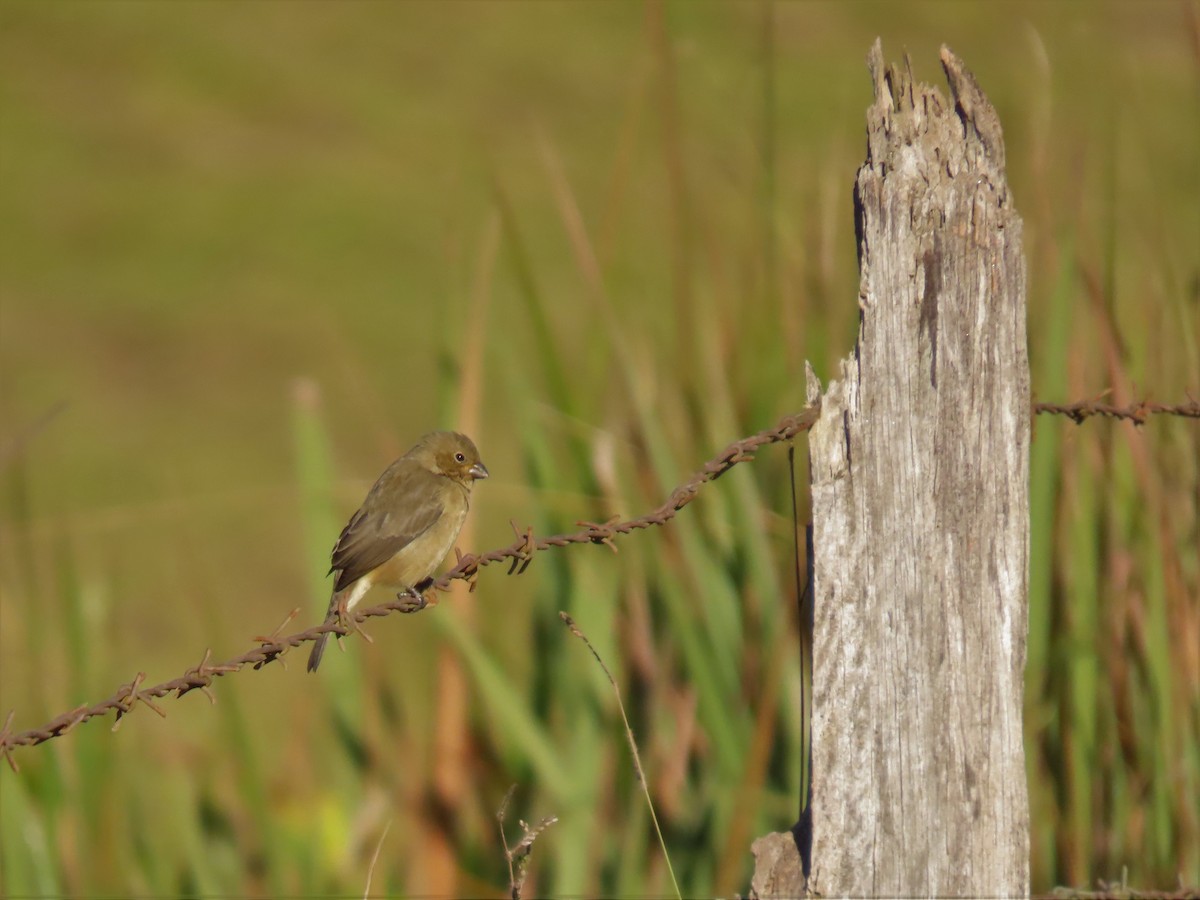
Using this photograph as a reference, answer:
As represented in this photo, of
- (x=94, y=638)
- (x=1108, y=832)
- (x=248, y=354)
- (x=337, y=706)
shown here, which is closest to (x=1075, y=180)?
(x=1108, y=832)

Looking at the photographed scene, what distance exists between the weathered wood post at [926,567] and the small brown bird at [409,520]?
8.31 feet

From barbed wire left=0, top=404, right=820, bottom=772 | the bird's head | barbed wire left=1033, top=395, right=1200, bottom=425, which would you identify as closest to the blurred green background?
the bird's head

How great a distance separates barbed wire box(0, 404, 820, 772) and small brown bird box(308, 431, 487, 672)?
155 centimetres

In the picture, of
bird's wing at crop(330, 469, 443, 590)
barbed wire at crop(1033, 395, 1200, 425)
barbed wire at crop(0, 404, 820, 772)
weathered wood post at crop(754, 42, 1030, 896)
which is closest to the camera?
weathered wood post at crop(754, 42, 1030, 896)

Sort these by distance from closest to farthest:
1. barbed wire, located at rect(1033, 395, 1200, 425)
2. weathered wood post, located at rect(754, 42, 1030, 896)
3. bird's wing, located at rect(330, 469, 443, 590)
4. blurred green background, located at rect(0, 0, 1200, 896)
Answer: weathered wood post, located at rect(754, 42, 1030, 896) → barbed wire, located at rect(1033, 395, 1200, 425) → blurred green background, located at rect(0, 0, 1200, 896) → bird's wing, located at rect(330, 469, 443, 590)

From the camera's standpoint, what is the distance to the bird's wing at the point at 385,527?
16.6ft

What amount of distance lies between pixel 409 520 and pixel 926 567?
2.69m

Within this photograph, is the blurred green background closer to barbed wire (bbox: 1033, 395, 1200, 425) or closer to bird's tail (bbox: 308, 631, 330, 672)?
bird's tail (bbox: 308, 631, 330, 672)

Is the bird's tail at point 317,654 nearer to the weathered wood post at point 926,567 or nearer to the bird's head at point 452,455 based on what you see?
the bird's head at point 452,455

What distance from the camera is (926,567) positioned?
8.93ft

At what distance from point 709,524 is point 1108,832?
1.49m

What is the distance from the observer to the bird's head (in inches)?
209

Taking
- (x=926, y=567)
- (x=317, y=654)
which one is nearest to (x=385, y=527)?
(x=317, y=654)

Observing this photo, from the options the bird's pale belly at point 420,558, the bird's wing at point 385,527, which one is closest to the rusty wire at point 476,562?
the bird's wing at point 385,527
